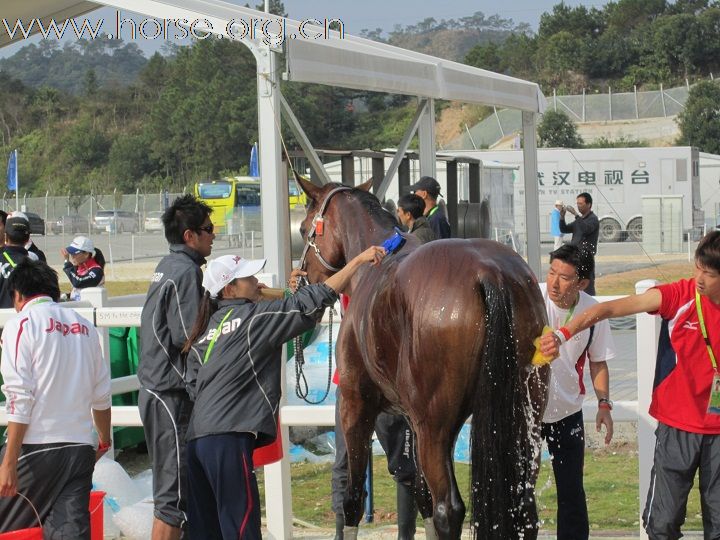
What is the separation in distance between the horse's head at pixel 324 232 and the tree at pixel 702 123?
177 feet

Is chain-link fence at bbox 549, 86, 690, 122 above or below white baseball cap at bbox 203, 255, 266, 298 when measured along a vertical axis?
above

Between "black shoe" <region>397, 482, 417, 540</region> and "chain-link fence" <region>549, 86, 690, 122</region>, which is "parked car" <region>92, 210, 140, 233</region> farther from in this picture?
"black shoe" <region>397, 482, 417, 540</region>

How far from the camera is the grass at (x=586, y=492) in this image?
6293 mm

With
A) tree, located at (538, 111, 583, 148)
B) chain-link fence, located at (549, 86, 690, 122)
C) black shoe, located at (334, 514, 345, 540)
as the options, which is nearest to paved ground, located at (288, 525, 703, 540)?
black shoe, located at (334, 514, 345, 540)

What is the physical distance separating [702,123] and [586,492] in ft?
177

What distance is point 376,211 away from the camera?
5461mm

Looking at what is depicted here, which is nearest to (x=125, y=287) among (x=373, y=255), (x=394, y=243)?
(x=394, y=243)

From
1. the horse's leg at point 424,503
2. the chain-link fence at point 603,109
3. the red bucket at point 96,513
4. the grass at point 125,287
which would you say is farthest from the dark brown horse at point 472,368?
the chain-link fence at point 603,109

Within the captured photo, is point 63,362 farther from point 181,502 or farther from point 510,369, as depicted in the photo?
point 510,369

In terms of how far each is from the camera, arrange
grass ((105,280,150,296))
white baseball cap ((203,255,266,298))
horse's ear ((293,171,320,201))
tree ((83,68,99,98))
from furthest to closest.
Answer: tree ((83,68,99,98))
grass ((105,280,150,296))
horse's ear ((293,171,320,201))
white baseball cap ((203,255,266,298))

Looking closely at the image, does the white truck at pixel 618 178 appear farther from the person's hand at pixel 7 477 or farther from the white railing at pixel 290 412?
the person's hand at pixel 7 477

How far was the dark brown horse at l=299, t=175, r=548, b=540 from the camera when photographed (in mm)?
4230

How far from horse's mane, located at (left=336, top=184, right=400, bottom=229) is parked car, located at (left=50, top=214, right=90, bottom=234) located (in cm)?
3688

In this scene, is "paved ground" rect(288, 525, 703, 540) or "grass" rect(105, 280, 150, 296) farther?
"grass" rect(105, 280, 150, 296)
